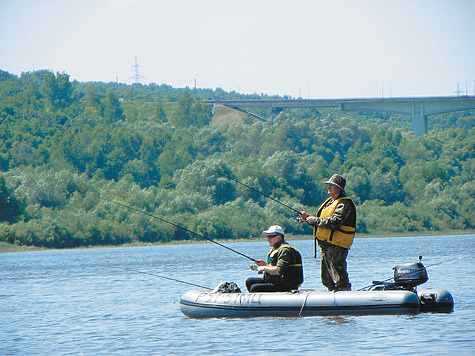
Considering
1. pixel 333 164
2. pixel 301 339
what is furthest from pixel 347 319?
pixel 333 164

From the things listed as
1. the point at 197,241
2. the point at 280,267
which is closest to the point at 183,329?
the point at 280,267

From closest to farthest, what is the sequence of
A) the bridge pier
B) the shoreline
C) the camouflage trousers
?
1. the camouflage trousers
2. the shoreline
3. the bridge pier

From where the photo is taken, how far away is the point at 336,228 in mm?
11828

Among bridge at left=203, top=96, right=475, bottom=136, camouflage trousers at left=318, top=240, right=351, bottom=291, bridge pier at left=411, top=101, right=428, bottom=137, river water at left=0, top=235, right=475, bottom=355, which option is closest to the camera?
river water at left=0, top=235, right=475, bottom=355

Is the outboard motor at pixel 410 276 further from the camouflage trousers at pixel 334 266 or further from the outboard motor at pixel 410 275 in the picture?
the camouflage trousers at pixel 334 266

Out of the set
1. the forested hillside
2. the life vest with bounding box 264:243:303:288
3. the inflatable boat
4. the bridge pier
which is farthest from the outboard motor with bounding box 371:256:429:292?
the bridge pier

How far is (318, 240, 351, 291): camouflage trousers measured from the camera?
11984 millimetres

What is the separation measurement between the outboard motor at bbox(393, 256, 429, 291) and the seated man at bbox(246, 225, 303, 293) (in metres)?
1.53

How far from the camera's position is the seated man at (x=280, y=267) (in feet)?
41.1

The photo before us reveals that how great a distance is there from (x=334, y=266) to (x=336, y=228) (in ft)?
2.08

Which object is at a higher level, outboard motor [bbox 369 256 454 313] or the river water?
outboard motor [bbox 369 256 454 313]

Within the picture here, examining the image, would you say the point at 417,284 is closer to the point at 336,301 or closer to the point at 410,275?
the point at 410,275

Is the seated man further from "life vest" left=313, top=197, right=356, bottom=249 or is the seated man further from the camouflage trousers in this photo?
"life vest" left=313, top=197, right=356, bottom=249

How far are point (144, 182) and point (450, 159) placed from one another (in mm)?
30794
